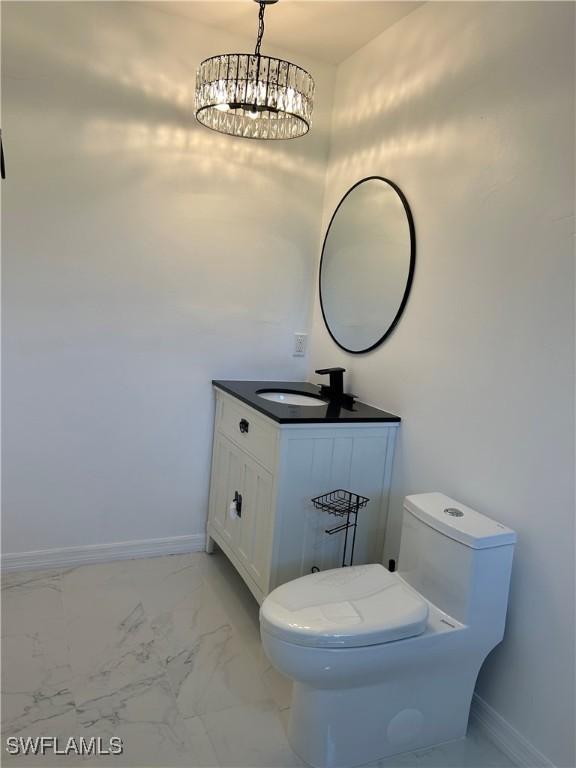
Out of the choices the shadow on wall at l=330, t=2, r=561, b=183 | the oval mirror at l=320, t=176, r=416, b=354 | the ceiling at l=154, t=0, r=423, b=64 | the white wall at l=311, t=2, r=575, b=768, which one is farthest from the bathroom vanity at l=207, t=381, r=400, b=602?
the ceiling at l=154, t=0, r=423, b=64

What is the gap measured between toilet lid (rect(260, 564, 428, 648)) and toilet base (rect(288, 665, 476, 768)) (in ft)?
0.68

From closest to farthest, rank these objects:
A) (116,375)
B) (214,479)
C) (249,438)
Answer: (249,438), (116,375), (214,479)

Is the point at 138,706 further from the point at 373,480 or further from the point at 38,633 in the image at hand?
the point at 373,480

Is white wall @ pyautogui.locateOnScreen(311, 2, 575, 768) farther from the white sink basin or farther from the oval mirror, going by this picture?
the white sink basin

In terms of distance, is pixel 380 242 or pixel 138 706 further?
pixel 380 242

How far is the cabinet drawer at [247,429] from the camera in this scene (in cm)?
207

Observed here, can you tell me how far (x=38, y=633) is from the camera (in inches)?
79.6

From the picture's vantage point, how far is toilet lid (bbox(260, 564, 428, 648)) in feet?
4.74

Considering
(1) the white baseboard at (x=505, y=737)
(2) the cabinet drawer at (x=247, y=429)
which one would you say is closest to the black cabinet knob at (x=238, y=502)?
(2) the cabinet drawer at (x=247, y=429)

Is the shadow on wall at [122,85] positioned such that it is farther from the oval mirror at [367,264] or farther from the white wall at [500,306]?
the white wall at [500,306]

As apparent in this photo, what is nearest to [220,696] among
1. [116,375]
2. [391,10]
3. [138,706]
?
[138,706]

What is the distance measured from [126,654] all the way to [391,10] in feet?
8.51

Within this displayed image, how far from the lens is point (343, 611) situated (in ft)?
4.97

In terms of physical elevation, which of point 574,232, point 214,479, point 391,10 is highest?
point 391,10
